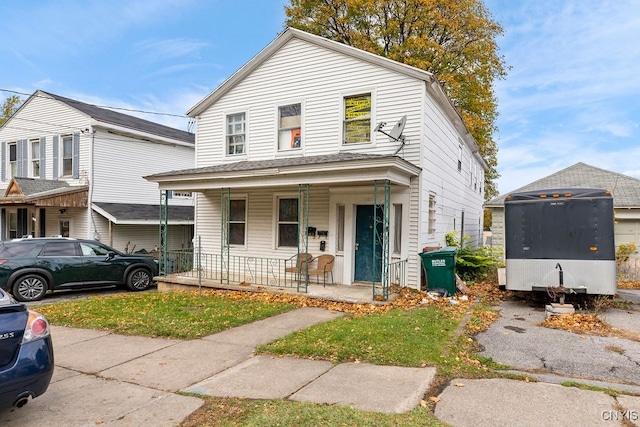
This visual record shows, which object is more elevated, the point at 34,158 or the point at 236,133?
the point at 34,158

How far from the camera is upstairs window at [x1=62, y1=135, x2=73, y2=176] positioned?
1778 centimetres

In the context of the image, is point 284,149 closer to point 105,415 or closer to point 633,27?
point 105,415

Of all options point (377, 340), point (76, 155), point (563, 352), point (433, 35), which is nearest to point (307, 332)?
point (377, 340)

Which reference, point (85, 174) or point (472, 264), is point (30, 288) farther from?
point (472, 264)

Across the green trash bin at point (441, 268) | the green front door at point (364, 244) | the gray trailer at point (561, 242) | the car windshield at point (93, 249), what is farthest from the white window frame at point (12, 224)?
the gray trailer at point (561, 242)

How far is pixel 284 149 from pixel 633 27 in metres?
9.94

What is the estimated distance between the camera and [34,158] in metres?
19.1

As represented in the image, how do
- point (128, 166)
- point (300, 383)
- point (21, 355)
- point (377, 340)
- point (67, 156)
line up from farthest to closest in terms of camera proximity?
point (128, 166), point (67, 156), point (377, 340), point (300, 383), point (21, 355)

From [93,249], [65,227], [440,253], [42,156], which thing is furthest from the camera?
[42,156]

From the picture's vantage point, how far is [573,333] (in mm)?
6617

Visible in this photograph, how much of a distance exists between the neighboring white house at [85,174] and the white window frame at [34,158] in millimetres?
40

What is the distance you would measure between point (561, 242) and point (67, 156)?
19316 mm

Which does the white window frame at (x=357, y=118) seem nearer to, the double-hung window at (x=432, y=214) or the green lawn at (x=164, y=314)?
the double-hung window at (x=432, y=214)

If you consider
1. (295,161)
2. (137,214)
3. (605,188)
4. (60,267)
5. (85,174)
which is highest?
(85,174)
